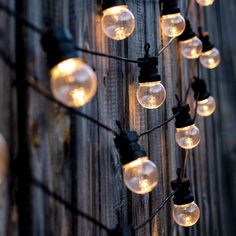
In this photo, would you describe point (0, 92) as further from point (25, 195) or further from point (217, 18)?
point (217, 18)

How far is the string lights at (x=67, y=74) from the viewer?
0.70m

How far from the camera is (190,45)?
57.7 inches

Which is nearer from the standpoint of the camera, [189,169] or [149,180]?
[149,180]

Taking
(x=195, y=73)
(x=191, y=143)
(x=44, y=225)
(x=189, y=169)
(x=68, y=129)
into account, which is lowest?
(x=44, y=225)

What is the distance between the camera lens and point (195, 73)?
73.0 inches

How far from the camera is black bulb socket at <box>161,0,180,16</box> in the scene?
129cm

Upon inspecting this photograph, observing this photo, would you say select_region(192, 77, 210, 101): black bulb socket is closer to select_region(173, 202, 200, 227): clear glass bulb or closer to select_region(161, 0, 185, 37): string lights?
select_region(161, 0, 185, 37): string lights

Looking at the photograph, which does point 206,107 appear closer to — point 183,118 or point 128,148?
Result: point 183,118

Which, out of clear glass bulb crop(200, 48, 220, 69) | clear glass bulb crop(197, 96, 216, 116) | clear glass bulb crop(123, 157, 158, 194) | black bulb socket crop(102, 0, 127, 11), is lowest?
clear glass bulb crop(123, 157, 158, 194)

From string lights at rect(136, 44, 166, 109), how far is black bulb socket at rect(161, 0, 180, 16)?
0.78ft

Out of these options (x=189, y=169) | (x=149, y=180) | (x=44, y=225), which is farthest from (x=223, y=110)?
(x=44, y=225)

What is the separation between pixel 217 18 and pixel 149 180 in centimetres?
149

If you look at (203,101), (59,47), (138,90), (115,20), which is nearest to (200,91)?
(203,101)

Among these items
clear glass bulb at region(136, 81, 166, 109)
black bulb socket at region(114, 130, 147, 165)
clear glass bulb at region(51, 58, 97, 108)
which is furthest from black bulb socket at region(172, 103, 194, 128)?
clear glass bulb at region(51, 58, 97, 108)
